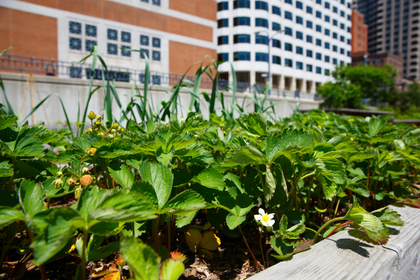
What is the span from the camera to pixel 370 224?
0.81 meters

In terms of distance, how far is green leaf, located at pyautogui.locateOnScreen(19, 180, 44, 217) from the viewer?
63cm

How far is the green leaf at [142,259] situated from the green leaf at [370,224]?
68 centimetres

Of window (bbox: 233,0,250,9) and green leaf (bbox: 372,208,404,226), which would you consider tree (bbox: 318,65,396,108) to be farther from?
green leaf (bbox: 372,208,404,226)

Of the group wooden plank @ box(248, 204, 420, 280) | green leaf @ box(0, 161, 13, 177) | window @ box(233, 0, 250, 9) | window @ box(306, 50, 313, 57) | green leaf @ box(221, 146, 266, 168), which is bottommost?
wooden plank @ box(248, 204, 420, 280)

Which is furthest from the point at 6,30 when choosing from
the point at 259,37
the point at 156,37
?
the point at 259,37

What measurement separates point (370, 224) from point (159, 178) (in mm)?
720

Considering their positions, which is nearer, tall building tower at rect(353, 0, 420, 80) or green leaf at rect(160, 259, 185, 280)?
green leaf at rect(160, 259, 185, 280)

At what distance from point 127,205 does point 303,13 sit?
5478 cm

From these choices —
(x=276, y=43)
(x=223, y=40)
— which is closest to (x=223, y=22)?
(x=223, y=40)

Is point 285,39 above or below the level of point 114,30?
above

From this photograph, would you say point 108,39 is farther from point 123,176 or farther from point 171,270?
point 171,270

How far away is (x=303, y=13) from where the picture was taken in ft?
151

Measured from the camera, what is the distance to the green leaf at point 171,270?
62 cm

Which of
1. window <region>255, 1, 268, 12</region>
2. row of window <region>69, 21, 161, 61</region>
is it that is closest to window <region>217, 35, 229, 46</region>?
window <region>255, 1, 268, 12</region>
